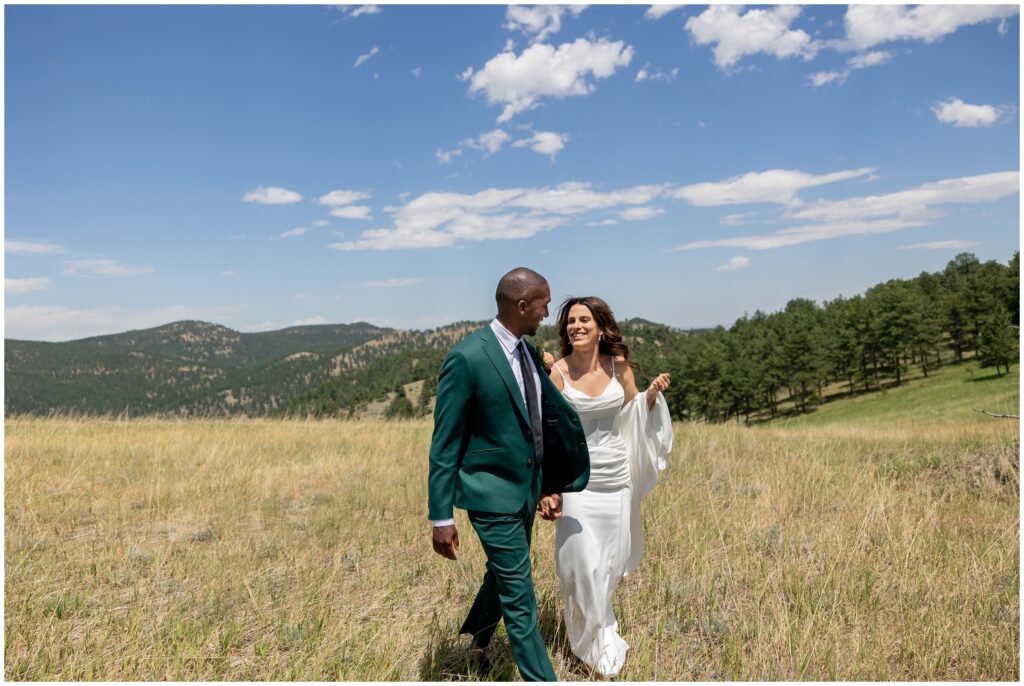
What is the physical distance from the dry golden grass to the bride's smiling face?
1.93m

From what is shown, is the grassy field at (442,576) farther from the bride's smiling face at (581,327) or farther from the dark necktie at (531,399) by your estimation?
the bride's smiling face at (581,327)

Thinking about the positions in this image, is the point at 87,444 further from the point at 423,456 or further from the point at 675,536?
the point at 675,536

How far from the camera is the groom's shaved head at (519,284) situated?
3.12m

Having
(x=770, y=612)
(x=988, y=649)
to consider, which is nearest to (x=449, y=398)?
(x=770, y=612)

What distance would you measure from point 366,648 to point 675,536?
330cm

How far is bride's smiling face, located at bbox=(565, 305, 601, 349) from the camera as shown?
4.21m

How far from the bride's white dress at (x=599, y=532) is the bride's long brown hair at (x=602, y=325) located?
214 millimetres

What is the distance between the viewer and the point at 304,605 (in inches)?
183

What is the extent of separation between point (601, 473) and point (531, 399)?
1.07m

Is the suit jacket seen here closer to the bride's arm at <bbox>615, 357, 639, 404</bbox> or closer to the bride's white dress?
the bride's white dress

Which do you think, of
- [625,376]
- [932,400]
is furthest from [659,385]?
[932,400]

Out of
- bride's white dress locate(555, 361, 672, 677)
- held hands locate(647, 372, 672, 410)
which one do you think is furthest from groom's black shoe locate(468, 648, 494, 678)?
held hands locate(647, 372, 672, 410)

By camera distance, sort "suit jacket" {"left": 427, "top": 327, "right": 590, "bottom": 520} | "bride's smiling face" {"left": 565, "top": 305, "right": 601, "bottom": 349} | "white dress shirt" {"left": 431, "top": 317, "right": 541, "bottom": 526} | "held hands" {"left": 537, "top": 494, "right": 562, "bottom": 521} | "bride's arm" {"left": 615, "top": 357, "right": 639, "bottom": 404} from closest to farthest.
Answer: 1. "suit jacket" {"left": 427, "top": 327, "right": 590, "bottom": 520}
2. "white dress shirt" {"left": 431, "top": 317, "right": 541, "bottom": 526}
3. "held hands" {"left": 537, "top": 494, "right": 562, "bottom": 521}
4. "bride's smiling face" {"left": 565, "top": 305, "right": 601, "bottom": 349}
5. "bride's arm" {"left": 615, "top": 357, "right": 639, "bottom": 404}

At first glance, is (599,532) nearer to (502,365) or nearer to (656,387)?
(656,387)
